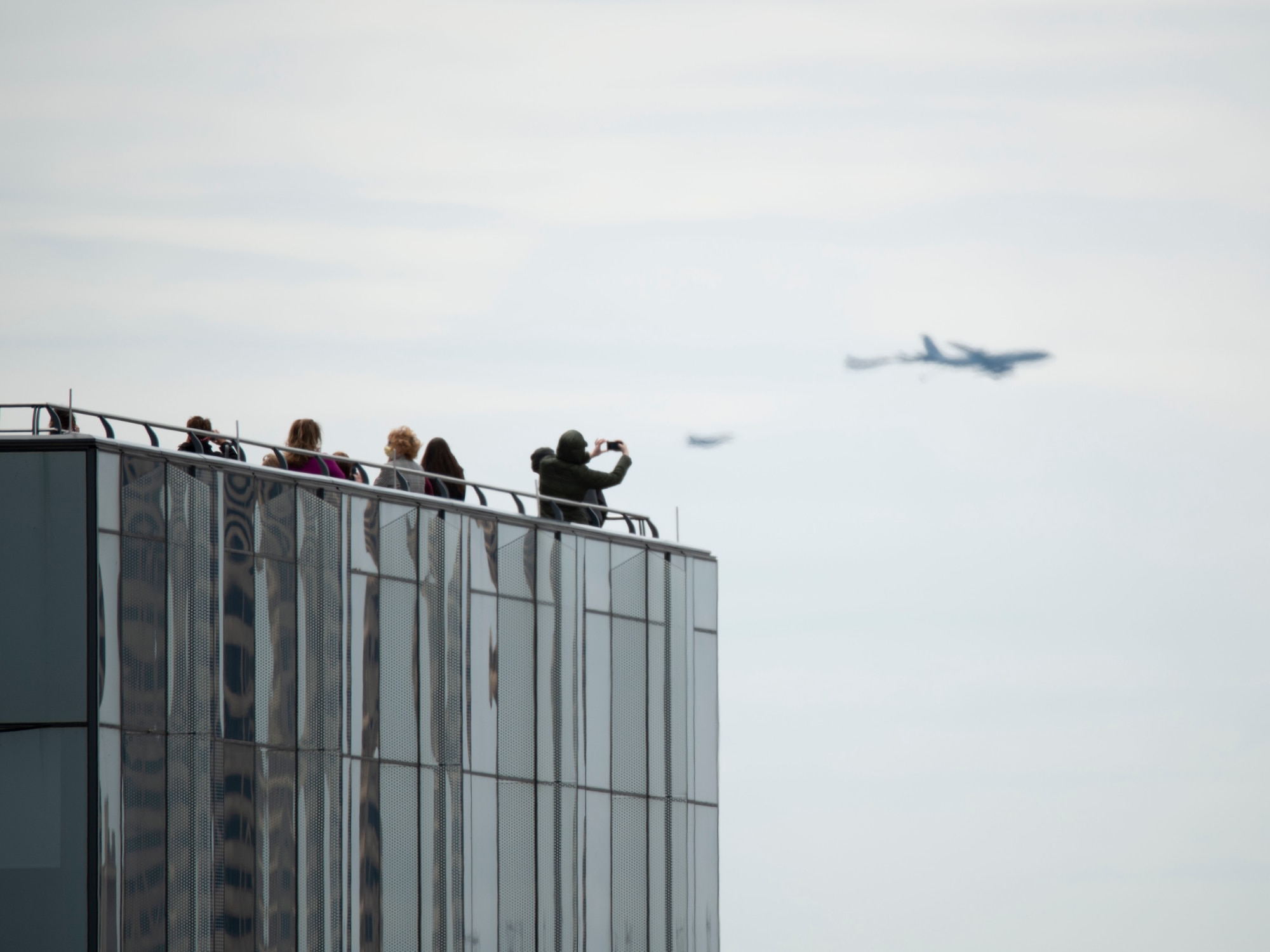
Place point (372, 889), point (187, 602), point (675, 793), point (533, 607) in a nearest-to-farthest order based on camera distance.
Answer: point (187, 602) → point (372, 889) → point (533, 607) → point (675, 793)

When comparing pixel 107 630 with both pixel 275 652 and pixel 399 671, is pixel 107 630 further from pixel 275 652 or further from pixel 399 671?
pixel 399 671

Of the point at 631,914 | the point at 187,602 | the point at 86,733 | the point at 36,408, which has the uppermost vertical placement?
the point at 36,408

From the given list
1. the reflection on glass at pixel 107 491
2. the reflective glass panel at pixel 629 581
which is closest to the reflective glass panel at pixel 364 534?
the reflection on glass at pixel 107 491

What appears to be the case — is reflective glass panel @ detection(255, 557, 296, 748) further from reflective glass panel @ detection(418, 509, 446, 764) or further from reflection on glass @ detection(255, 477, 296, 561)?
reflective glass panel @ detection(418, 509, 446, 764)

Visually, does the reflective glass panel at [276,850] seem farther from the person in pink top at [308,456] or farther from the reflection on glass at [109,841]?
the person in pink top at [308,456]

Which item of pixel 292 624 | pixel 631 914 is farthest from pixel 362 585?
pixel 631 914

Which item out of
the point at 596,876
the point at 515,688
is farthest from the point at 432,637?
the point at 596,876

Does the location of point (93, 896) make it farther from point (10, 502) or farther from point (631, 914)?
point (631, 914)

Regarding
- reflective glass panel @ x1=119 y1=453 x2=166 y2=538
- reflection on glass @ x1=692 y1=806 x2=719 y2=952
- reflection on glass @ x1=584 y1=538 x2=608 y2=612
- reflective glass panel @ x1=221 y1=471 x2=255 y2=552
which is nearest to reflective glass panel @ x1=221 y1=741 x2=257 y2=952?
reflective glass panel @ x1=221 y1=471 x2=255 y2=552
